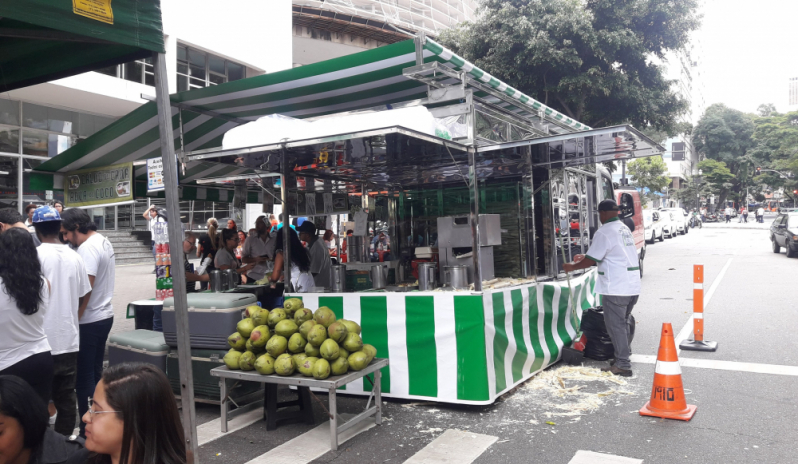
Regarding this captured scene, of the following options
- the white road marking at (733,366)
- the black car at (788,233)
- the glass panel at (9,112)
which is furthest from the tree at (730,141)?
the glass panel at (9,112)

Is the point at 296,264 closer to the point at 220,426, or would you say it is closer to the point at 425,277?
the point at 425,277

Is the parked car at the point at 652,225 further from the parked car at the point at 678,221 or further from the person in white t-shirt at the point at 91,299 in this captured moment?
the person in white t-shirt at the point at 91,299

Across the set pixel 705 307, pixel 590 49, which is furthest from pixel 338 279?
pixel 590 49

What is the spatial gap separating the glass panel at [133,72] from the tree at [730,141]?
75.2 m

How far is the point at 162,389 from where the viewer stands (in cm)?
182

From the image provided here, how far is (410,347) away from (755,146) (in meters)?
87.4

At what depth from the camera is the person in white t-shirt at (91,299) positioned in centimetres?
480

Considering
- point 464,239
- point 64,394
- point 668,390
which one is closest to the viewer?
point 64,394

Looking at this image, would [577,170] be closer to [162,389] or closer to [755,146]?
[162,389]

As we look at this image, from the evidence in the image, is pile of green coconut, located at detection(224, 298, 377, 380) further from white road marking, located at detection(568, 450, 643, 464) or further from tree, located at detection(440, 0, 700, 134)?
tree, located at detection(440, 0, 700, 134)

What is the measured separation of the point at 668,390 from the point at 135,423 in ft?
15.1

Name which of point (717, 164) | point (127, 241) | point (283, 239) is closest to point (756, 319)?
point (283, 239)

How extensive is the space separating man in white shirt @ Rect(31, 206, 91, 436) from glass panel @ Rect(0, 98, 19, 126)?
1531cm

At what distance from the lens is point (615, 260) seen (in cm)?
634
